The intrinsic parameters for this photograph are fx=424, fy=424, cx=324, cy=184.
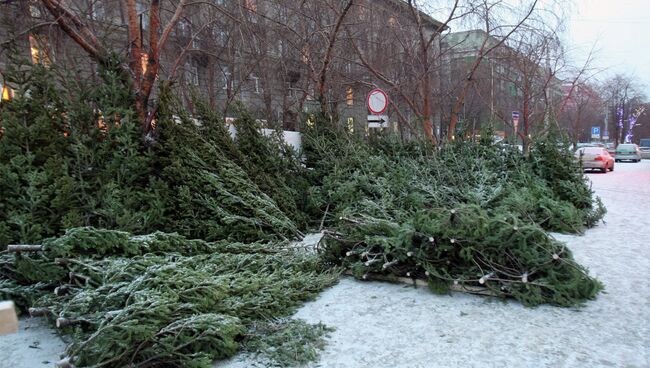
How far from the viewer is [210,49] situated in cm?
1406

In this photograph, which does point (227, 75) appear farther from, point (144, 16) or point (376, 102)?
point (376, 102)

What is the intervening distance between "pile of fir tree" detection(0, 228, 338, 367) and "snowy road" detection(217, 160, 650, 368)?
9.9 inches

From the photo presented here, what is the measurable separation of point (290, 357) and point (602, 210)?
286 inches

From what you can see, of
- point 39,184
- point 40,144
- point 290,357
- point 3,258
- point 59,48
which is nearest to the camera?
point 290,357

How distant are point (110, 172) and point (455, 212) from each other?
430 centimetres

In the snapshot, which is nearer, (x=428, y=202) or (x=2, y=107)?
(x=2, y=107)

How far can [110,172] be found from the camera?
548 centimetres

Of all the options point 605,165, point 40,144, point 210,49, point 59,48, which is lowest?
point 605,165

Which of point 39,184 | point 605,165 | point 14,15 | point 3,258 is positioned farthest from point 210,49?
point 605,165

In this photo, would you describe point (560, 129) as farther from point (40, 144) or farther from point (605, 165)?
point (605, 165)

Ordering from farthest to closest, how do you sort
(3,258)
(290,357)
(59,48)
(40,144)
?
(59,48) < (40,144) < (3,258) < (290,357)

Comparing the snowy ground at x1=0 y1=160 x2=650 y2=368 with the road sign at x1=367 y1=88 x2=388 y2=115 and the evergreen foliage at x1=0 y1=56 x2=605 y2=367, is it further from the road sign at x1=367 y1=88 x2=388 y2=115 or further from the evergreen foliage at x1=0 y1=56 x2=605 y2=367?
the road sign at x1=367 y1=88 x2=388 y2=115

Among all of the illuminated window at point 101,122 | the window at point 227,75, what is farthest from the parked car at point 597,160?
the illuminated window at point 101,122

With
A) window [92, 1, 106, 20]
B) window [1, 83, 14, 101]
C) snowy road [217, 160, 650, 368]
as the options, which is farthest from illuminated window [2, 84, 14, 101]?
window [92, 1, 106, 20]
